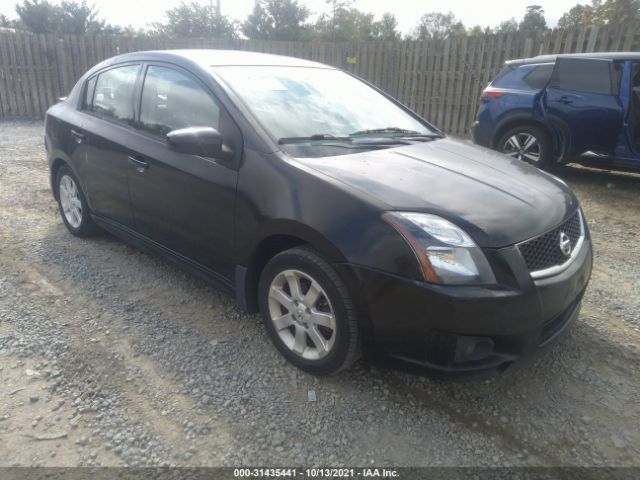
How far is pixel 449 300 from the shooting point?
2070mm

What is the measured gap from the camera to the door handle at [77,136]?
405cm

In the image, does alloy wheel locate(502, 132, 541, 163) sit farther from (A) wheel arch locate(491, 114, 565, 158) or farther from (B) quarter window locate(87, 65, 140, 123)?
(B) quarter window locate(87, 65, 140, 123)

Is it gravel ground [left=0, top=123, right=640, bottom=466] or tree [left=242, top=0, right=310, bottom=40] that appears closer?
gravel ground [left=0, top=123, right=640, bottom=466]

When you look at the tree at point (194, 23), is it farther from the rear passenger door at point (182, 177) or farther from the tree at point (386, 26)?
the rear passenger door at point (182, 177)

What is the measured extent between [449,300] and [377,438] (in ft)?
2.41

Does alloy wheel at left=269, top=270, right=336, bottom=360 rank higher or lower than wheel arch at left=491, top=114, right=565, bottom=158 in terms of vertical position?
lower

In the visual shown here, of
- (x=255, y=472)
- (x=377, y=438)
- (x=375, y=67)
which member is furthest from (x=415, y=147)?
(x=375, y=67)

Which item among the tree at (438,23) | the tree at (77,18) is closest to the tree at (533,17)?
the tree at (438,23)

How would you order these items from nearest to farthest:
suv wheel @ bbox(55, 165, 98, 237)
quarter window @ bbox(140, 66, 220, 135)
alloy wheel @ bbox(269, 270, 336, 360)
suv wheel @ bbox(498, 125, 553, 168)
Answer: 1. alloy wheel @ bbox(269, 270, 336, 360)
2. quarter window @ bbox(140, 66, 220, 135)
3. suv wheel @ bbox(55, 165, 98, 237)
4. suv wheel @ bbox(498, 125, 553, 168)

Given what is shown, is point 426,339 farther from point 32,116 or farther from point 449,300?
point 32,116

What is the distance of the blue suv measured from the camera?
19.9ft

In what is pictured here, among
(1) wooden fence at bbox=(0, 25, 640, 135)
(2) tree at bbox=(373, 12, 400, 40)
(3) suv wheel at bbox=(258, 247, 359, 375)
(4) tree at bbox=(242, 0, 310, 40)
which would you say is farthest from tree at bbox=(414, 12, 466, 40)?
(3) suv wheel at bbox=(258, 247, 359, 375)

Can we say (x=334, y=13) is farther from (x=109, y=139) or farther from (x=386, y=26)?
(x=109, y=139)

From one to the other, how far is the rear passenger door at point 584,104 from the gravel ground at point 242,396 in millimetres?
3314
